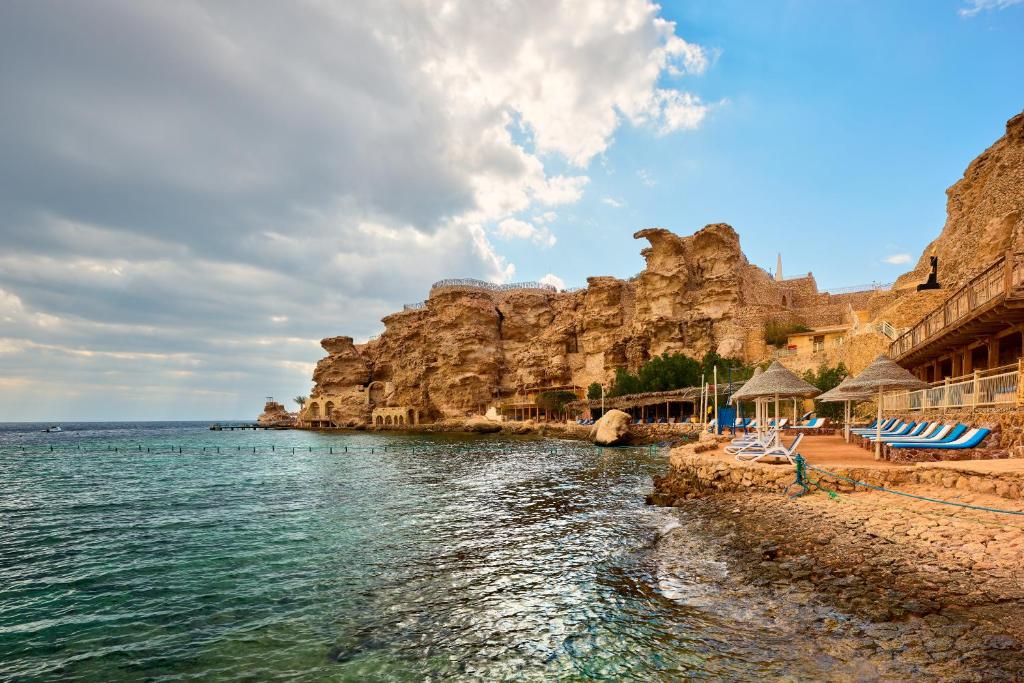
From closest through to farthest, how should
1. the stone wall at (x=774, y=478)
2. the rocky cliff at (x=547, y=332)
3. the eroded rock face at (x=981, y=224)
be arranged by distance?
the stone wall at (x=774, y=478) < the eroded rock face at (x=981, y=224) < the rocky cliff at (x=547, y=332)

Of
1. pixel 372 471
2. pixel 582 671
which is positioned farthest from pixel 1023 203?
pixel 372 471

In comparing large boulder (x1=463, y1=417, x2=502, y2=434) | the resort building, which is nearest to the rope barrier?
the resort building

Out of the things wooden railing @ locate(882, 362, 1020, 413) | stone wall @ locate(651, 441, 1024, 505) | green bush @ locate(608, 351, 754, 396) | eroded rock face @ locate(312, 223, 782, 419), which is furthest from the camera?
eroded rock face @ locate(312, 223, 782, 419)

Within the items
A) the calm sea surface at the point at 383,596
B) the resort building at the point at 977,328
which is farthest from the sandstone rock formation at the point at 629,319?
the calm sea surface at the point at 383,596

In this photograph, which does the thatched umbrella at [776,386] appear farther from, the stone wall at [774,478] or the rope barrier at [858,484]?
the rope barrier at [858,484]

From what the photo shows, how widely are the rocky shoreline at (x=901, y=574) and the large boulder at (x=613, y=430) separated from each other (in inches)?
987

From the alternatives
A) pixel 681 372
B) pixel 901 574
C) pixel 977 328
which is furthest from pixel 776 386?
pixel 681 372

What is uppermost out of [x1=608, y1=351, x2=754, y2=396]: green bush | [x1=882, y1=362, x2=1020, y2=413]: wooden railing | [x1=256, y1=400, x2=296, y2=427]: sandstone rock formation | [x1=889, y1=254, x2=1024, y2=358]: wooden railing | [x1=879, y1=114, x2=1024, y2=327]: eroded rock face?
[x1=879, y1=114, x2=1024, y2=327]: eroded rock face

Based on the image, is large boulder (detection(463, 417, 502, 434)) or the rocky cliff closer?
the rocky cliff

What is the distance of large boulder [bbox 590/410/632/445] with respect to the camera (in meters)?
34.2

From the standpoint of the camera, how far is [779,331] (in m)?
47.8

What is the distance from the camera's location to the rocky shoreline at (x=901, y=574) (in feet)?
14.8

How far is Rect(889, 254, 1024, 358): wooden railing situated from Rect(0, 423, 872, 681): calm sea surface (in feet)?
33.8

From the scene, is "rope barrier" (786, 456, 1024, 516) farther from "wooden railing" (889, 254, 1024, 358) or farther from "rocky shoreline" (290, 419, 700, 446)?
"rocky shoreline" (290, 419, 700, 446)
